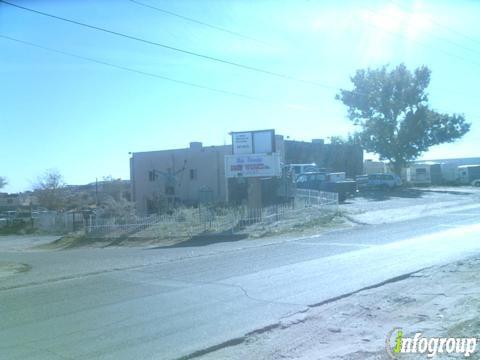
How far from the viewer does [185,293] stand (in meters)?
10.3

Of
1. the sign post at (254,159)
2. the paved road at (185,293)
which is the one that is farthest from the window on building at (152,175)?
the paved road at (185,293)

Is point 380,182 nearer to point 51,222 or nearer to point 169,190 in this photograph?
point 169,190

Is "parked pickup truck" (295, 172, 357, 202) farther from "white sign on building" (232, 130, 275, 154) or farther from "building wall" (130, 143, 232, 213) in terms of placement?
"white sign on building" (232, 130, 275, 154)

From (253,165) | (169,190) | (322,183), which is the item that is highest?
(253,165)

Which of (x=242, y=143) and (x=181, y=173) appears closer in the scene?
(x=242, y=143)

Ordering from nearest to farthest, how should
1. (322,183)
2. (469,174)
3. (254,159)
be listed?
(254,159)
(322,183)
(469,174)

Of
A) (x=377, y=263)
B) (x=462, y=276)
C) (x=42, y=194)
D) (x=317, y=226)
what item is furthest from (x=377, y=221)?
(x=42, y=194)

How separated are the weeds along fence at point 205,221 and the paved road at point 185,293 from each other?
8664mm

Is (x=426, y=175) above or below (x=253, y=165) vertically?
below

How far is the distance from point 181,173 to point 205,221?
2554cm

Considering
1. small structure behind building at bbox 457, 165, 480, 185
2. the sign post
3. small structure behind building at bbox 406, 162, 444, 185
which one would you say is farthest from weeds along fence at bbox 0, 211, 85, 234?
small structure behind building at bbox 457, 165, 480, 185

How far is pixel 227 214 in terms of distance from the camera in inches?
1087

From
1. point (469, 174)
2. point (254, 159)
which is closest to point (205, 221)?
point (254, 159)

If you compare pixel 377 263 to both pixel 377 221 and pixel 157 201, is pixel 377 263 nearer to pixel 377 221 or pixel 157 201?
pixel 377 221
